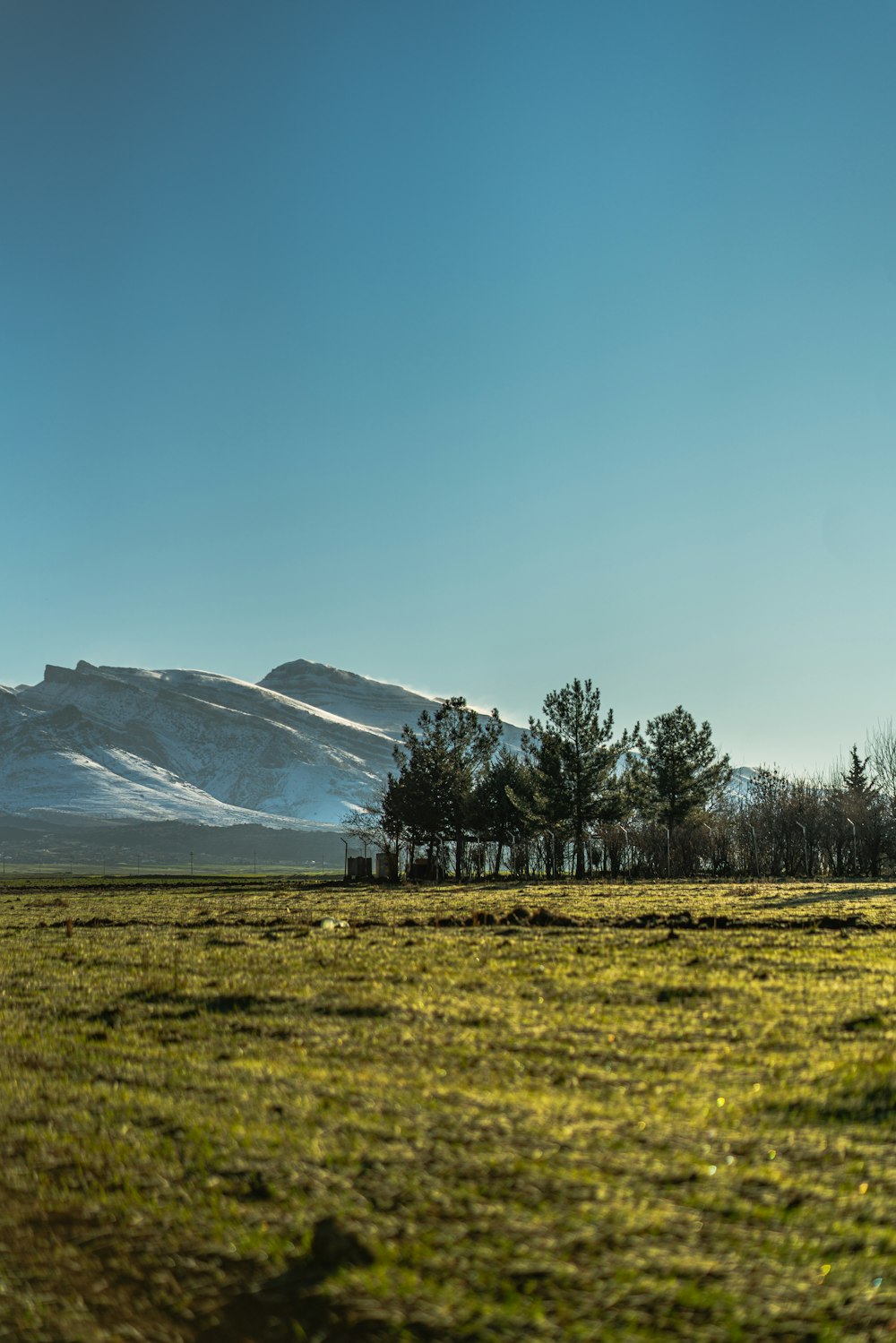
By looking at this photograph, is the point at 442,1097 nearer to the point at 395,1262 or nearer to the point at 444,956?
the point at 395,1262

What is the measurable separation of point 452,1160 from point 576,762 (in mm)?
58185

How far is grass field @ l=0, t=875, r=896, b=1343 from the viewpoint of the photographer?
305 centimetres

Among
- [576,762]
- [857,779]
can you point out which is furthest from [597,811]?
[857,779]

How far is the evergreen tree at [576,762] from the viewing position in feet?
201

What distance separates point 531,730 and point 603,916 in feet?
147

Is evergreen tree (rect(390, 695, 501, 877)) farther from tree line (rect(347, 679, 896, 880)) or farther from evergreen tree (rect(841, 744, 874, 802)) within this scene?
evergreen tree (rect(841, 744, 874, 802))

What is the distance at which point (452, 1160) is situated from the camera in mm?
4137

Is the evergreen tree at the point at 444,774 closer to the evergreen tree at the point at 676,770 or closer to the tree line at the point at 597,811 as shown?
the tree line at the point at 597,811

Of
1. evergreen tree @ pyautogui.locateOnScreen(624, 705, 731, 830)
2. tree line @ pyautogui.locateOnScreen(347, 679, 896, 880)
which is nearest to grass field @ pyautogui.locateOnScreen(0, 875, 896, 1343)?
tree line @ pyautogui.locateOnScreen(347, 679, 896, 880)

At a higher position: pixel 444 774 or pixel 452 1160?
pixel 444 774

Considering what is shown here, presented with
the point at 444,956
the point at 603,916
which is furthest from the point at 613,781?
the point at 444,956

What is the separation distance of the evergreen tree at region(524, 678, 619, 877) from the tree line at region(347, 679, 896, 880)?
0.25 ft

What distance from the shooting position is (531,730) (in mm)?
63406

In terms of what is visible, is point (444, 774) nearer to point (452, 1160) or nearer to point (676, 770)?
point (676, 770)
